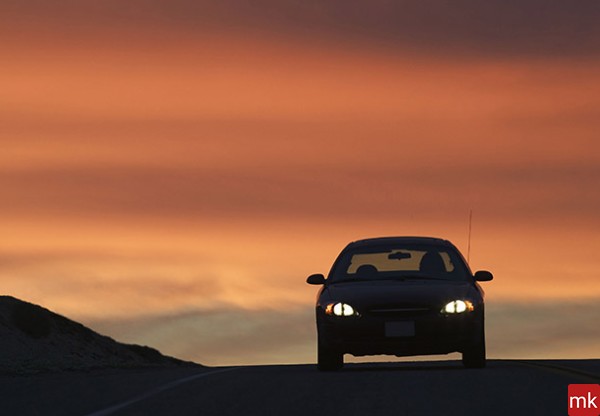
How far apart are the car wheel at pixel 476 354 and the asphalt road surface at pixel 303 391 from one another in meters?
0.27

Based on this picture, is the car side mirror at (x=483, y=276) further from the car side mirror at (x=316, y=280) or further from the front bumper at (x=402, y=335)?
the car side mirror at (x=316, y=280)

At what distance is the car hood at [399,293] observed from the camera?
2022 cm

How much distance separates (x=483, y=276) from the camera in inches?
838

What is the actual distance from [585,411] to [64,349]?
58.9 m

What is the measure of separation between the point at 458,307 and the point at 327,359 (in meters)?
2.00

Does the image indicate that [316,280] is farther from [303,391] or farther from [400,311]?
[303,391]

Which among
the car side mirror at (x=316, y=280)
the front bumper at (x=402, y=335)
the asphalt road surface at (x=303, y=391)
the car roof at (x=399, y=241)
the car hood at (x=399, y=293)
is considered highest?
the car roof at (x=399, y=241)

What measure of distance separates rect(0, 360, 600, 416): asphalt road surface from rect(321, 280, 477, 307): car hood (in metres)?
0.98

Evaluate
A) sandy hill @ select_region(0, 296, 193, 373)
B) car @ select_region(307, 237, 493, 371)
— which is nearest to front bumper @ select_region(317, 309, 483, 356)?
car @ select_region(307, 237, 493, 371)

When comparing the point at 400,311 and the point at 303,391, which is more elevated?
the point at 400,311

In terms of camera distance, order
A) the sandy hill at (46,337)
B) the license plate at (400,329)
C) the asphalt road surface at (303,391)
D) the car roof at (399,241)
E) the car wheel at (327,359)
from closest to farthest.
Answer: the asphalt road surface at (303,391)
the license plate at (400,329)
the car wheel at (327,359)
the car roof at (399,241)
the sandy hill at (46,337)

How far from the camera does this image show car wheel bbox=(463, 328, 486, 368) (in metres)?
20.6

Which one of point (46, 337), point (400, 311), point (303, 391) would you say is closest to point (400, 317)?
point (400, 311)

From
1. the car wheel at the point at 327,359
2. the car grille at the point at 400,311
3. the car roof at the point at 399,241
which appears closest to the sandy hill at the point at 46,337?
the car roof at the point at 399,241
